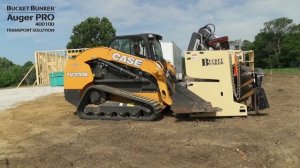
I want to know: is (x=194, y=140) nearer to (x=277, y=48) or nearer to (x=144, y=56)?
(x=144, y=56)

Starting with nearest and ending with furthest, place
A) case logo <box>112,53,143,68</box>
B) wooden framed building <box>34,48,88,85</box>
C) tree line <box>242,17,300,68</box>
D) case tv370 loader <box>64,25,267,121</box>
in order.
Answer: case tv370 loader <box>64,25,267,121</box> → case logo <box>112,53,143,68</box> → wooden framed building <box>34,48,88,85</box> → tree line <box>242,17,300,68</box>

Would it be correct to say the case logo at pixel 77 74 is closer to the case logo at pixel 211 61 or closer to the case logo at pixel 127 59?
the case logo at pixel 127 59

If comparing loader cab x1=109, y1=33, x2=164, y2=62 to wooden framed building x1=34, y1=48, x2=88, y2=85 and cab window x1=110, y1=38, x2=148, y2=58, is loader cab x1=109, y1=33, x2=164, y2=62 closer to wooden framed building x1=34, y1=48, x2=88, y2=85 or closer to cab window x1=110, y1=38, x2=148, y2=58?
cab window x1=110, y1=38, x2=148, y2=58

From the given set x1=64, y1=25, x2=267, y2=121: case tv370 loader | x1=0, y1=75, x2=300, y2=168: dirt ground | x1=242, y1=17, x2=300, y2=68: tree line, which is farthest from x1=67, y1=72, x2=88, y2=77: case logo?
x1=242, y1=17, x2=300, y2=68: tree line

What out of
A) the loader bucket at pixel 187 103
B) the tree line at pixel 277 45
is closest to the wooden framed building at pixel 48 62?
the loader bucket at pixel 187 103

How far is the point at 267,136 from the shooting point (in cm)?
747

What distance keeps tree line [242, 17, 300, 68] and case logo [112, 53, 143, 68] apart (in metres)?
63.1

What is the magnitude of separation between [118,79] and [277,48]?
74.5 meters

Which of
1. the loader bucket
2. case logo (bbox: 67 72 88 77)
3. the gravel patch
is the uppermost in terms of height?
case logo (bbox: 67 72 88 77)

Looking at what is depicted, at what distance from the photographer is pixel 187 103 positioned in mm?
9367

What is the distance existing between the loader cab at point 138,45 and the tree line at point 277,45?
62829mm

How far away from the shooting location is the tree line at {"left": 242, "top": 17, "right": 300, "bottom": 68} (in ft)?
249

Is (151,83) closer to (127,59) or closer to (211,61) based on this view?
(127,59)

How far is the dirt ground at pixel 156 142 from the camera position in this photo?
6.16m
